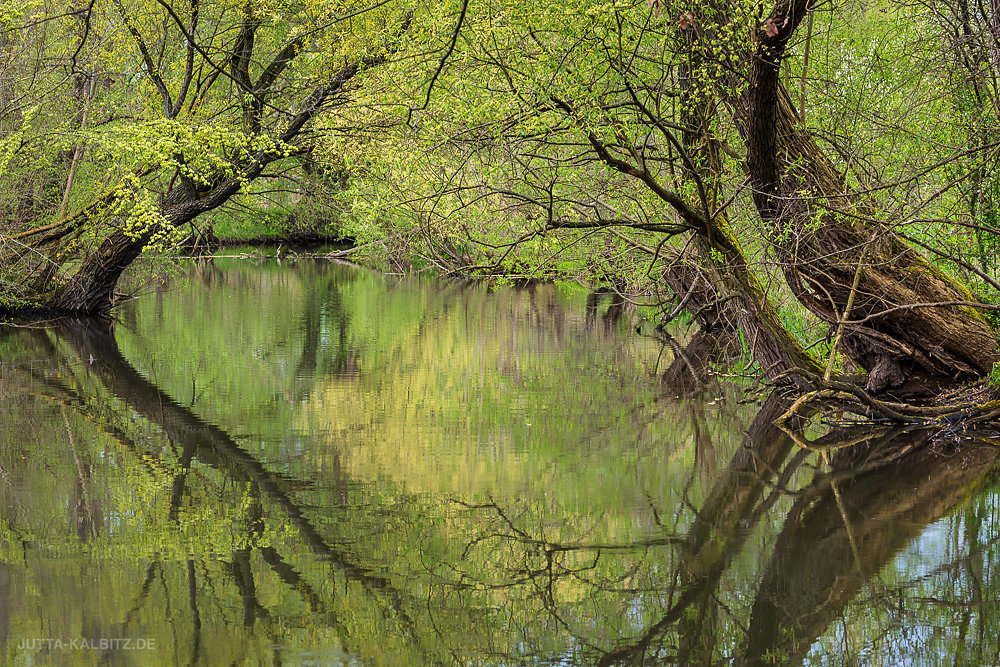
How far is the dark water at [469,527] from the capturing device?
595 centimetres

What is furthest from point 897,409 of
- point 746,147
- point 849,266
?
point 746,147

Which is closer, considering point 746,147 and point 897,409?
point 746,147

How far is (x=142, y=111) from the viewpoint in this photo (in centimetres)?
2023

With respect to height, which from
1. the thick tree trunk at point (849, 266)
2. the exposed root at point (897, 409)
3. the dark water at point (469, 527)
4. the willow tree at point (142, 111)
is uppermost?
the willow tree at point (142, 111)

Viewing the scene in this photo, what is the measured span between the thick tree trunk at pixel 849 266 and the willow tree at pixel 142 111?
777cm

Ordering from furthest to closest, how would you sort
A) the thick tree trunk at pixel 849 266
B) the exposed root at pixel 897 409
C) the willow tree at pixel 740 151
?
the exposed root at pixel 897 409
the thick tree trunk at pixel 849 266
the willow tree at pixel 740 151

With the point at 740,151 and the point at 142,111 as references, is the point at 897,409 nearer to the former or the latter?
the point at 740,151

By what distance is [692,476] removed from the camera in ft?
31.8

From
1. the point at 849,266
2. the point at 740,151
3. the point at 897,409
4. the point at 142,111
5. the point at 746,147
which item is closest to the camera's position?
the point at 746,147

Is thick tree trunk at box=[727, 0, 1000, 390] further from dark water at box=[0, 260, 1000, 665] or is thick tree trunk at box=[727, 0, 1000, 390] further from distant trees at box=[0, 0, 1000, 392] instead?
dark water at box=[0, 260, 1000, 665]

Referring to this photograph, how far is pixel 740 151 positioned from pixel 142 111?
1214cm

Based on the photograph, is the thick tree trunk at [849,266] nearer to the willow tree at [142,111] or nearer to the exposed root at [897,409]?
the exposed root at [897,409]

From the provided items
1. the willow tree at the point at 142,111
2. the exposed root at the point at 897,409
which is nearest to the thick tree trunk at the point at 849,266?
the exposed root at the point at 897,409

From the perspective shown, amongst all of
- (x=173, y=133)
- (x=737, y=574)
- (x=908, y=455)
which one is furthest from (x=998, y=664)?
(x=173, y=133)
